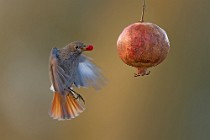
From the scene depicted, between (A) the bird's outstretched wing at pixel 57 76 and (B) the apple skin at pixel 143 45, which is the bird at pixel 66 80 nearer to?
(A) the bird's outstretched wing at pixel 57 76

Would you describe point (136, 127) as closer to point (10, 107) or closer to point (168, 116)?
point (168, 116)

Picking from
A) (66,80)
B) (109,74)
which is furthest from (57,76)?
(109,74)

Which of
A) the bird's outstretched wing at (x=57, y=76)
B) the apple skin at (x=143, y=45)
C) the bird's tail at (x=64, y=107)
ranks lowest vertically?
the bird's tail at (x=64, y=107)

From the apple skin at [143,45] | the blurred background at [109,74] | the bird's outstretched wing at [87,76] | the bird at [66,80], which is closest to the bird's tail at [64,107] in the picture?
the bird at [66,80]

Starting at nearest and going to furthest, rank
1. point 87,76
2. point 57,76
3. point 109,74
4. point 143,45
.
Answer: point 143,45
point 57,76
point 87,76
point 109,74

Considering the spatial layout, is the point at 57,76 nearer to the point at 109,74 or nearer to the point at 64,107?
the point at 64,107

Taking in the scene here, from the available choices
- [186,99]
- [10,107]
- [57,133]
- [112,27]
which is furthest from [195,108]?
[10,107]
